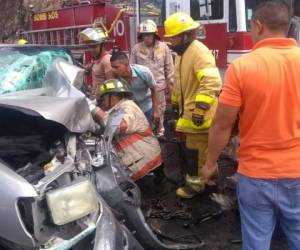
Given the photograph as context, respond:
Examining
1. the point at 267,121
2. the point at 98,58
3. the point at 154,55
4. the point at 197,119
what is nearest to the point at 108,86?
the point at 197,119

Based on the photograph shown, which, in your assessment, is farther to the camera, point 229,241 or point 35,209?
point 229,241

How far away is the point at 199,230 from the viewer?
4.09m

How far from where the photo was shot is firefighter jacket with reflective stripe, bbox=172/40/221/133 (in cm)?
421

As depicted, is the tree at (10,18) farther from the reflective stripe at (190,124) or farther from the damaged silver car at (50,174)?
the damaged silver car at (50,174)

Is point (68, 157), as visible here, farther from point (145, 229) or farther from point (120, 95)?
point (120, 95)

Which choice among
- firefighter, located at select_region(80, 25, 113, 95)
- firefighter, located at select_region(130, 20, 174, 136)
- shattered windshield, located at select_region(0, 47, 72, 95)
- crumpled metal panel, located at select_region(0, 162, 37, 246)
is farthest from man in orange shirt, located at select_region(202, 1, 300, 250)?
firefighter, located at select_region(130, 20, 174, 136)

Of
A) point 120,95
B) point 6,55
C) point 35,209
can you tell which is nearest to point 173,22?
point 120,95

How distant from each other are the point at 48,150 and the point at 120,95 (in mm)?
1355

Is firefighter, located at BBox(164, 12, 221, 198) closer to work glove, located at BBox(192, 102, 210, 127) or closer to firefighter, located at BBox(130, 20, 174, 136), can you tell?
work glove, located at BBox(192, 102, 210, 127)

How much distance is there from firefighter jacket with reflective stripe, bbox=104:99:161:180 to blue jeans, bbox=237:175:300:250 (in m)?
1.50

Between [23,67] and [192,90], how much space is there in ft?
5.02

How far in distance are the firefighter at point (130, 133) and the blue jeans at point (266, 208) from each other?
1.53 metres

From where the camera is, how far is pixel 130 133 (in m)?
4.08

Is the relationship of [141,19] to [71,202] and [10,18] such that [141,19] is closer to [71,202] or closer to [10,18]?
[71,202]
